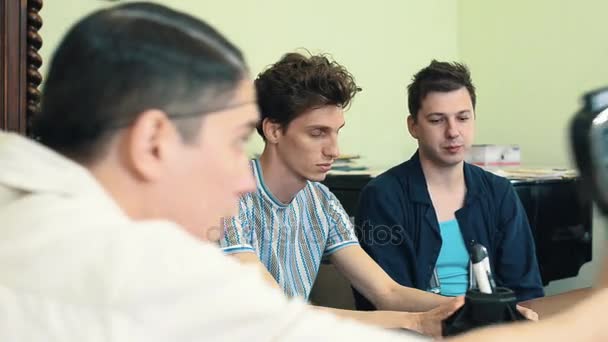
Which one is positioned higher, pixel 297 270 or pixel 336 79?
pixel 336 79

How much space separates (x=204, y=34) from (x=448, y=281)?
1.21m

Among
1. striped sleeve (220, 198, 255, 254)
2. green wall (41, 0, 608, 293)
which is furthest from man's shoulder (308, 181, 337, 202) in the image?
green wall (41, 0, 608, 293)

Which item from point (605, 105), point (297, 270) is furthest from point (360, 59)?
point (605, 105)

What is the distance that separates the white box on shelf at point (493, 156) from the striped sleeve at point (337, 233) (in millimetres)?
1267

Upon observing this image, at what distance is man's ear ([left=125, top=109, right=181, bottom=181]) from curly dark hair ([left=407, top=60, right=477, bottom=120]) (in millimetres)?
1385

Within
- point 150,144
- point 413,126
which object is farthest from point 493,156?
point 150,144

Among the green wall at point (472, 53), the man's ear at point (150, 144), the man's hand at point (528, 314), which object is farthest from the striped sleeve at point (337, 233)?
the man's ear at point (150, 144)

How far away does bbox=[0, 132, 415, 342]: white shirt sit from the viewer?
0.48 metres

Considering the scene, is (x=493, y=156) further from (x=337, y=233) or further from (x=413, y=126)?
(x=337, y=233)

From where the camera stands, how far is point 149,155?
57 cm

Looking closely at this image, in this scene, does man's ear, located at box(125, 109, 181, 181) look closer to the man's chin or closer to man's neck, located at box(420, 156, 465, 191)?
the man's chin

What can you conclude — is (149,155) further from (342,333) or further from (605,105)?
(605,105)

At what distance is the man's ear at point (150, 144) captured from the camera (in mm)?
561

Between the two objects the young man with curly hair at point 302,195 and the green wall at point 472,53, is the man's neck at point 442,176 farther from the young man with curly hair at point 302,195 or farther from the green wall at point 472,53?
the green wall at point 472,53
